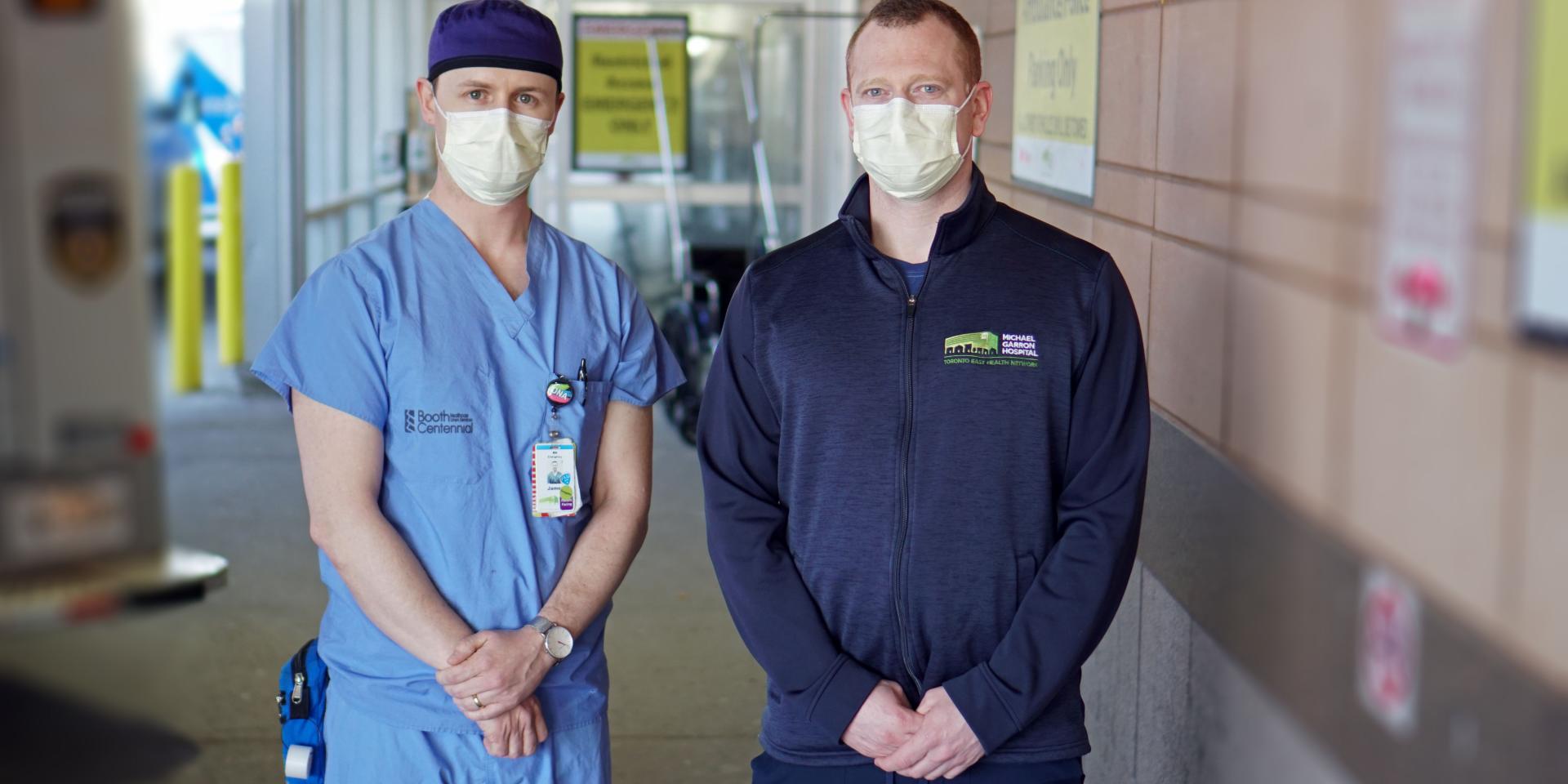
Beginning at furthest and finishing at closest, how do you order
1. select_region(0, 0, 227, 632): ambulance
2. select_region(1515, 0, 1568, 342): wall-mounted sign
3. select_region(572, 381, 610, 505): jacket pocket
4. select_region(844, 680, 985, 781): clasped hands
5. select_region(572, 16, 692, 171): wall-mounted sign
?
select_region(572, 16, 692, 171): wall-mounted sign, select_region(572, 381, 610, 505): jacket pocket, select_region(844, 680, 985, 781): clasped hands, select_region(1515, 0, 1568, 342): wall-mounted sign, select_region(0, 0, 227, 632): ambulance

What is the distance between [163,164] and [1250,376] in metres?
1.55

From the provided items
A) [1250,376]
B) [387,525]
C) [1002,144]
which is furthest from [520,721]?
[1002,144]

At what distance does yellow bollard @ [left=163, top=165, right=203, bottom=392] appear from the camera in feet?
28.2

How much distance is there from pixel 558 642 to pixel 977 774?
0.60 metres

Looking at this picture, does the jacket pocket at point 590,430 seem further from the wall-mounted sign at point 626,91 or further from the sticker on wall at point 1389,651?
the wall-mounted sign at point 626,91

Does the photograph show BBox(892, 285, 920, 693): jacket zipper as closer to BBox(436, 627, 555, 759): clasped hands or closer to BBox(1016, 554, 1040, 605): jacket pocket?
BBox(1016, 554, 1040, 605): jacket pocket

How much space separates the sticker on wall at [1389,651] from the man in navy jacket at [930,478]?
0.40 m

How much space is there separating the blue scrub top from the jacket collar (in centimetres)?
42

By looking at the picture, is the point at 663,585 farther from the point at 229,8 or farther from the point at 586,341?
the point at 229,8

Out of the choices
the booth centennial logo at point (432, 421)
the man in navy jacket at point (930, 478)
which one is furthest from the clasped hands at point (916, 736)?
the booth centennial logo at point (432, 421)

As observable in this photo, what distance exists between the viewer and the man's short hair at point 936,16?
2105mm

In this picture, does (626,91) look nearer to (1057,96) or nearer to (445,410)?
(1057,96)

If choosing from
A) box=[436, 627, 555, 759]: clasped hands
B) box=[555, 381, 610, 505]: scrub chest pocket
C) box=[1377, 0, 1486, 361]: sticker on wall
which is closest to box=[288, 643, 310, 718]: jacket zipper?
box=[436, 627, 555, 759]: clasped hands

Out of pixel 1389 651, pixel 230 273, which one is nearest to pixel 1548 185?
pixel 1389 651
